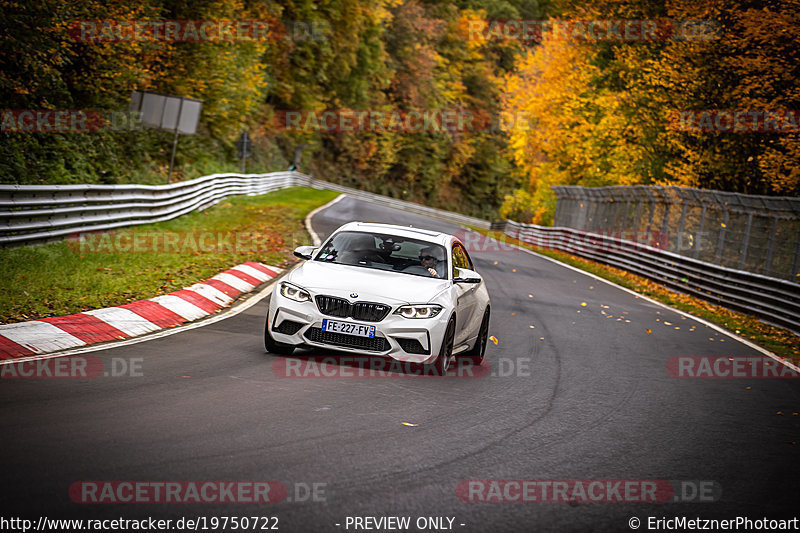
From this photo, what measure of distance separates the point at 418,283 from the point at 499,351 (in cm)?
276

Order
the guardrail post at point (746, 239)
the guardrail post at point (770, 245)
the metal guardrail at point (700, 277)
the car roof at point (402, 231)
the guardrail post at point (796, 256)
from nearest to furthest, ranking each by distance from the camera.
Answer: the car roof at point (402, 231) < the metal guardrail at point (700, 277) < the guardrail post at point (796, 256) < the guardrail post at point (770, 245) < the guardrail post at point (746, 239)

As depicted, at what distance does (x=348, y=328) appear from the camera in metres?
8.74

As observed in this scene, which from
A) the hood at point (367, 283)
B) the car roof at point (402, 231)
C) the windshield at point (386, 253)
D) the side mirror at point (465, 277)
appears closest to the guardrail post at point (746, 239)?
the car roof at point (402, 231)

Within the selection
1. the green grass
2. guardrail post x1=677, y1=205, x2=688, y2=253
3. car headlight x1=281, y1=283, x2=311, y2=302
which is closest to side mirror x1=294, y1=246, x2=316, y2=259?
car headlight x1=281, y1=283, x2=311, y2=302

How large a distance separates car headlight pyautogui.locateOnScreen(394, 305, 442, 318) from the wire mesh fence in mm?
13360

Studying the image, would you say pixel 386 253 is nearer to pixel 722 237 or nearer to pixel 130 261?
pixel 130 261

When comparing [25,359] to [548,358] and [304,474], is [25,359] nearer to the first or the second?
[304,474]

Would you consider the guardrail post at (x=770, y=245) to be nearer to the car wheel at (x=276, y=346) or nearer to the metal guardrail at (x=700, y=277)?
the metal guardrail at (x=700, y=277)

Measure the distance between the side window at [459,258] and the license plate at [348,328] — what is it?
6.39 feet

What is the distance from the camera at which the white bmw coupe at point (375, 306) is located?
8.80 metres

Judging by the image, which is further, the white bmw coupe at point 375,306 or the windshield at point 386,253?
the windshield at point 386,253

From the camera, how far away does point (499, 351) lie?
38.3 ft

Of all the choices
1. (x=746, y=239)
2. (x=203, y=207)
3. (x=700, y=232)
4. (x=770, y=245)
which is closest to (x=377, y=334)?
(x=770, y=245)

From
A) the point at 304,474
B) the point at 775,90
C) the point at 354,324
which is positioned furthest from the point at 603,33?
Answer: the point at 304,474
